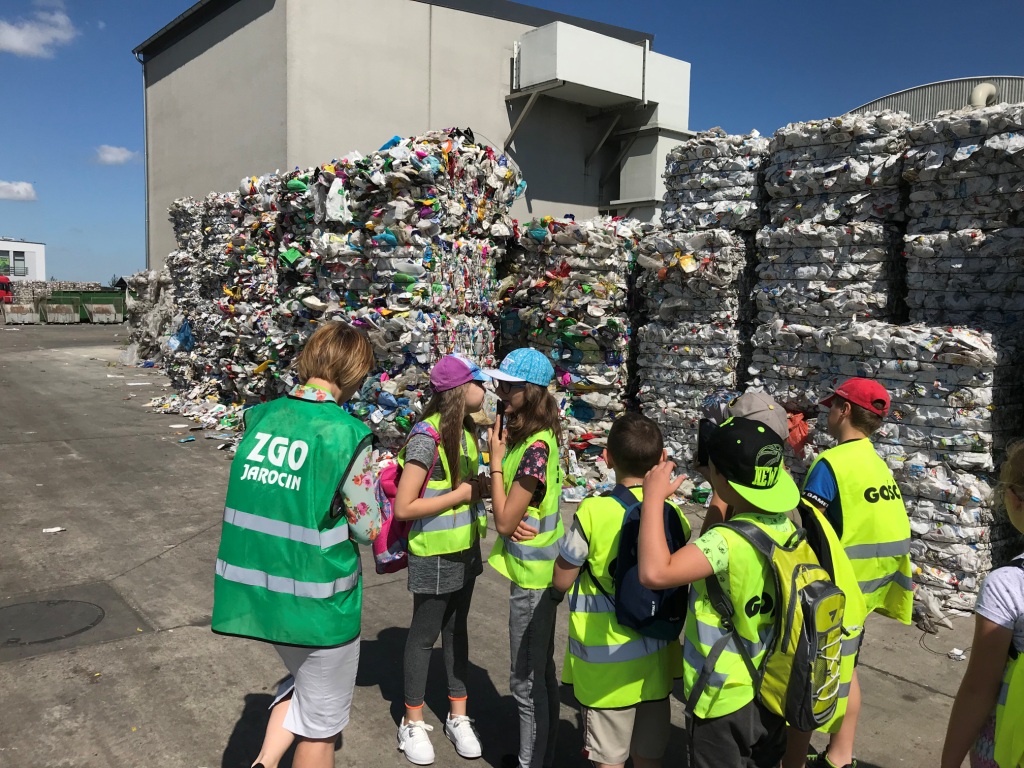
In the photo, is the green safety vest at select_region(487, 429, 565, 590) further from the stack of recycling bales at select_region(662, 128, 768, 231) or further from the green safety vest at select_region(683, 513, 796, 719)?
the stack of recycling bales at select_region(662, 128, 768, 231)

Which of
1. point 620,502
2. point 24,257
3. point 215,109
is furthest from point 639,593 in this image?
point 24,257

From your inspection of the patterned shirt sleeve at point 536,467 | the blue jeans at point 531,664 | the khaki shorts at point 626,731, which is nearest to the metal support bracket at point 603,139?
the patterned shirt sleeve at point 536,467

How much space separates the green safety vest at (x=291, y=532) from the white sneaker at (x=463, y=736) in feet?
3.60

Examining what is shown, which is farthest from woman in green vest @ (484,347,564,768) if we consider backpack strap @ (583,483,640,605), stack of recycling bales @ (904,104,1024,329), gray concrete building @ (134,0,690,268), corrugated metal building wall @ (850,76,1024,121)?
gray concrete building @ (134,0,690,268)

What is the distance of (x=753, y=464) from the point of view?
207 cm

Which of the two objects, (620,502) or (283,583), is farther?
(620,502)

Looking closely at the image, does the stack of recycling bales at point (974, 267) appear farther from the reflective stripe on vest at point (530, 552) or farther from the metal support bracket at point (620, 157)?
the metal support bracket at point (620, 157)

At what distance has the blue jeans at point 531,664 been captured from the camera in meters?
2.78

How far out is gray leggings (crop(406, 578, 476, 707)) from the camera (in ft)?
10.0

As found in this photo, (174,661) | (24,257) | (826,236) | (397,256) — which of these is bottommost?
(174,661)

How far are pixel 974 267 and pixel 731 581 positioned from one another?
13.4 ft

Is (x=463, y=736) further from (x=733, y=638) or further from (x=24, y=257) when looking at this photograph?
(x=24, y=257)

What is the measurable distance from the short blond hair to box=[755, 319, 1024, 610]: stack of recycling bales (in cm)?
397

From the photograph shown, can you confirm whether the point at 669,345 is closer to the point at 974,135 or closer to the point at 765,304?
the point at 765,304
